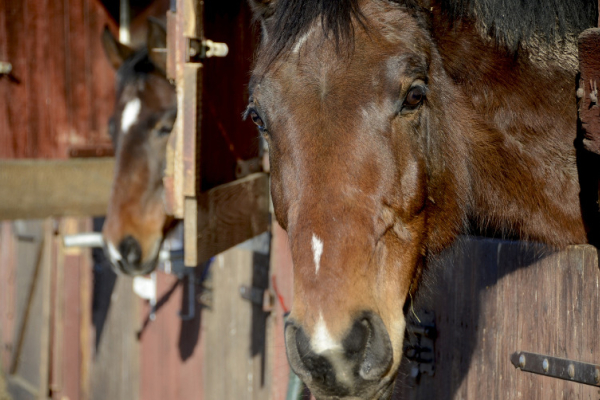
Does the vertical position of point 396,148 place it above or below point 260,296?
above

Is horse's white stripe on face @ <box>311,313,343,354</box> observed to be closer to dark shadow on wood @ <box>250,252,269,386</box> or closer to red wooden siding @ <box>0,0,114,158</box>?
dark shadow on wood @ <box>250,252,269,386</box>

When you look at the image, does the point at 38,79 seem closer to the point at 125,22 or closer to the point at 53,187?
the point at 125,22

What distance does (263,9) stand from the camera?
2090 mm

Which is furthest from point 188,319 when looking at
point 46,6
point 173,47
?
point 46,6

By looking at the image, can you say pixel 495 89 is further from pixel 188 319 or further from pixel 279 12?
pixel 188 319

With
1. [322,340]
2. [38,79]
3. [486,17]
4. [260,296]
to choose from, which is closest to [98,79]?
[38,79]

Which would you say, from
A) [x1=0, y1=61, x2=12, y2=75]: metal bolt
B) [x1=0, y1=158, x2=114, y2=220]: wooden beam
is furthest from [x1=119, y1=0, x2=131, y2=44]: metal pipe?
[x1=0, y1=158, x2=114, y2=220]: wooden beam

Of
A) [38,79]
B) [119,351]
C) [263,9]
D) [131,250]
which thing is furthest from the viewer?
[119,351]

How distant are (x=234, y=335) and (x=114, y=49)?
244cm

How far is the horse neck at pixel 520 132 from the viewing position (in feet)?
5.80

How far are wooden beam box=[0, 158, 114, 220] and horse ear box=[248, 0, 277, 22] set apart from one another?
250 cm

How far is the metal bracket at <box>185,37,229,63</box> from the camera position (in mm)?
2418

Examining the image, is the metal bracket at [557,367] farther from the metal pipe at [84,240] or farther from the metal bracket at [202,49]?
the metal pipe at [84,240]

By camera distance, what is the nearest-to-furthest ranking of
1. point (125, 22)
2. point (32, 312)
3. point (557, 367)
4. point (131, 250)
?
point (557, 367) < point (131, 250) < point (125, 22) < point (32, 312)
